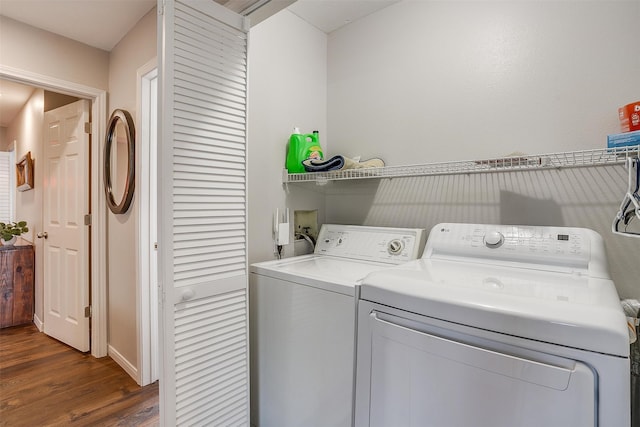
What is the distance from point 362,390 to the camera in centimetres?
107

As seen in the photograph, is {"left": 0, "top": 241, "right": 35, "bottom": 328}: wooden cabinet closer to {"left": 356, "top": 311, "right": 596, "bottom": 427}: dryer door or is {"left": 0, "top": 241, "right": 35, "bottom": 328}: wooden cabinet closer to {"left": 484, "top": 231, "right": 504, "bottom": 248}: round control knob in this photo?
{"left": 356, "top": 311, "right": 596, "bottom": 427}: dryer door

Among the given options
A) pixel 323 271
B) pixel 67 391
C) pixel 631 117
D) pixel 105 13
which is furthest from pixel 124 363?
pixel 631 117

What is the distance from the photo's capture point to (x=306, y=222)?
2041 millimetres

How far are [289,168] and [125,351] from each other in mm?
1907

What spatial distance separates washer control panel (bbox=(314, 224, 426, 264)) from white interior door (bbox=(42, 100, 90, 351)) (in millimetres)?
2094

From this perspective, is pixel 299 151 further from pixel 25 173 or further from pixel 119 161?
pixel 25 173

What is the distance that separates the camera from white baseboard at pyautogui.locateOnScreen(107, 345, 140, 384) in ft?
7.29

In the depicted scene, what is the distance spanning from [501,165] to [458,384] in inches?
34.6

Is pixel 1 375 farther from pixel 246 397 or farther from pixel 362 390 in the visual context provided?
pixel 362 390

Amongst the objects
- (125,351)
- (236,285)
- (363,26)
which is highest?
(363,26)

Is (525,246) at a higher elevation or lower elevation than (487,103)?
lower

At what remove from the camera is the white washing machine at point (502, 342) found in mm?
687

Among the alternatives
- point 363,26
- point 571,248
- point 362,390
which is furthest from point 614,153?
point 363,26

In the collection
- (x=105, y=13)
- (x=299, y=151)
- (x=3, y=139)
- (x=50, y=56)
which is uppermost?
(x=105, y=13)
